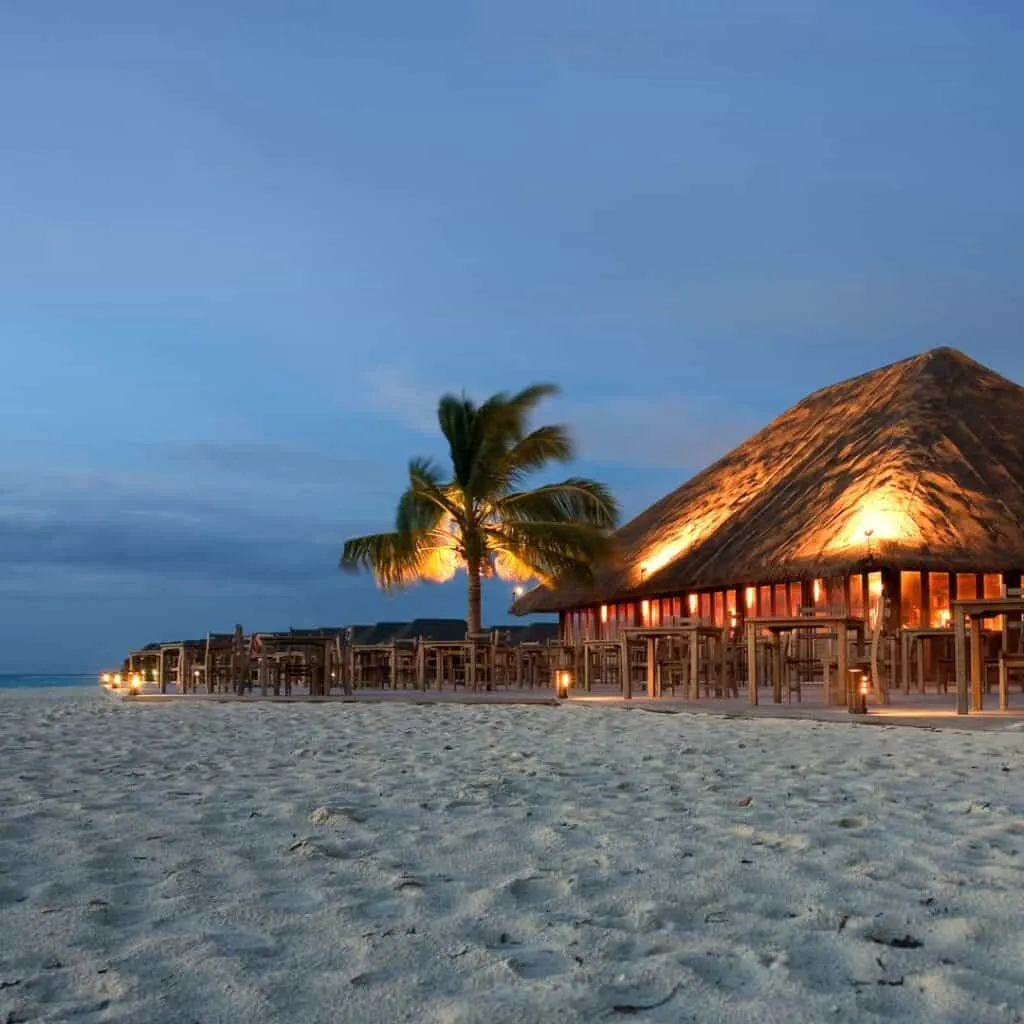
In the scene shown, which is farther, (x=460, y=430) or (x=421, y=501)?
(x=460, y=430)

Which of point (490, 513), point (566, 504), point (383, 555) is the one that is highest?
point (566, 504)

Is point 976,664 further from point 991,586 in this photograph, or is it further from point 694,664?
point 991,586

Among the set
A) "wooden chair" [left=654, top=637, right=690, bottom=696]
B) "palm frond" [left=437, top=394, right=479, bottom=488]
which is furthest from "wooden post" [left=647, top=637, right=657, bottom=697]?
"palm frond" [left=437, top=394, right=479, bottom=488]

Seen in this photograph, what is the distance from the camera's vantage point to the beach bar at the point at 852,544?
13.8 m

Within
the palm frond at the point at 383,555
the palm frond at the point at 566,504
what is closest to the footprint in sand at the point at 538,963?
the palm frond at the point at 383,555

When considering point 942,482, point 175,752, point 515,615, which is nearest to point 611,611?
point 515,615

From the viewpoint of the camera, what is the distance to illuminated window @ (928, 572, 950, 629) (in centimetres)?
1578

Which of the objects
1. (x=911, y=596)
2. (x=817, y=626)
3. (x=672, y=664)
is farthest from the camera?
(x=911, y=596)

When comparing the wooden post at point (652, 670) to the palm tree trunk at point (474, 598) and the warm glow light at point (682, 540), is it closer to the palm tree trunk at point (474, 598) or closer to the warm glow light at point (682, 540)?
the palm tree trunk at point (474, 598)

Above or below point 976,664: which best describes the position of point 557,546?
above

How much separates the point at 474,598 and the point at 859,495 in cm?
702

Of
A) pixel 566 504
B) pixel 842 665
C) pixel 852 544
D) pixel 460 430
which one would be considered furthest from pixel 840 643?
pixel 460 430

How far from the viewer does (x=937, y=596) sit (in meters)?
15.9

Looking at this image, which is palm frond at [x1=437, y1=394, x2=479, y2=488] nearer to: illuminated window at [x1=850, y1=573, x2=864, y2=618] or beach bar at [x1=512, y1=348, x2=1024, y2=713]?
beach bar at [x1=512, y1=348, x2=1024, y2=713]
